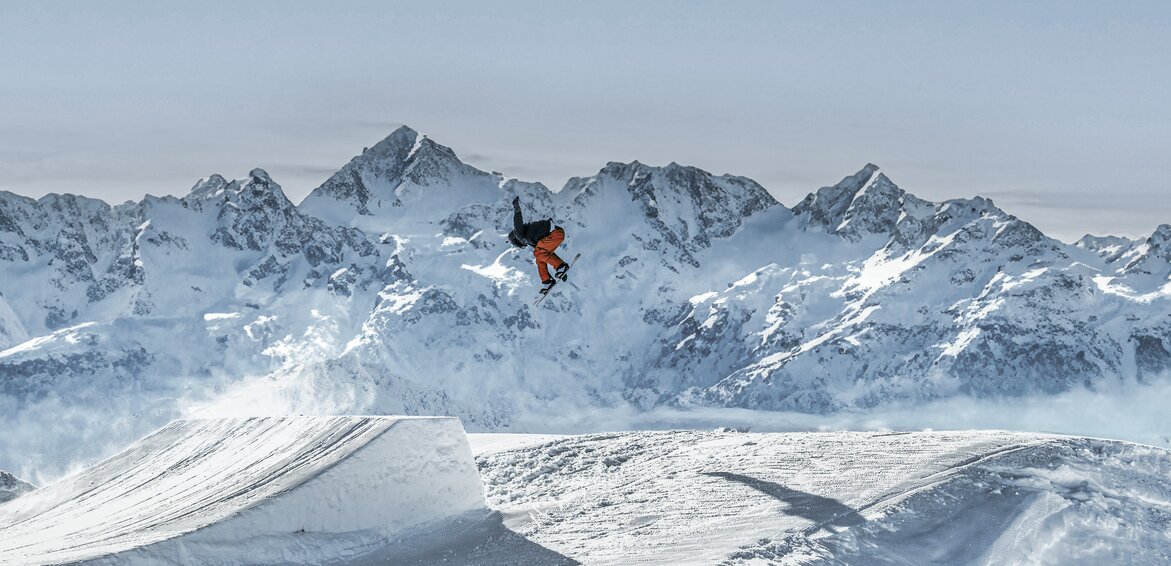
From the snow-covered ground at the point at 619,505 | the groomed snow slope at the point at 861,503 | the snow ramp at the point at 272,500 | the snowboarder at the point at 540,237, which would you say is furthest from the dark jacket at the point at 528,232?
the groomed snow slope at the point at 861,503

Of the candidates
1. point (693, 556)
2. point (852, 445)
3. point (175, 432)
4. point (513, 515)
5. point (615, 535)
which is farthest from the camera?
point (175, 432)

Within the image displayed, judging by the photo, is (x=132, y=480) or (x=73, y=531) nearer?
(x=73, y=531)

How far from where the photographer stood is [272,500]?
30047 mm

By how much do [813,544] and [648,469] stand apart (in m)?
9.08

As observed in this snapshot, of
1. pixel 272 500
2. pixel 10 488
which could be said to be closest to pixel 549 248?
pixel 272 500

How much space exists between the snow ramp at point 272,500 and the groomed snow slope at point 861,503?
224 cm

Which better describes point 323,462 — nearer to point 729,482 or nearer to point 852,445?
point 729,482

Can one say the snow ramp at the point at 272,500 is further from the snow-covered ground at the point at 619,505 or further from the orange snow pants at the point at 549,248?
the orange snow pants at the point at 549,248

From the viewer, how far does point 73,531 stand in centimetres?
3306

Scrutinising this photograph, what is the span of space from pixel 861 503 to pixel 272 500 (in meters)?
12.7

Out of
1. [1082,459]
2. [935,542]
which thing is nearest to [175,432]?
[935,542]

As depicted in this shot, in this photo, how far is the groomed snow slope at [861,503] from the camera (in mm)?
29719

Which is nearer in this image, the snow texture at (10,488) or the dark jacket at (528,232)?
the dark jacket at (528,232)

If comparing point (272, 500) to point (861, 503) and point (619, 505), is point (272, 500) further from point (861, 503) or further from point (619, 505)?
point (861, 503)
